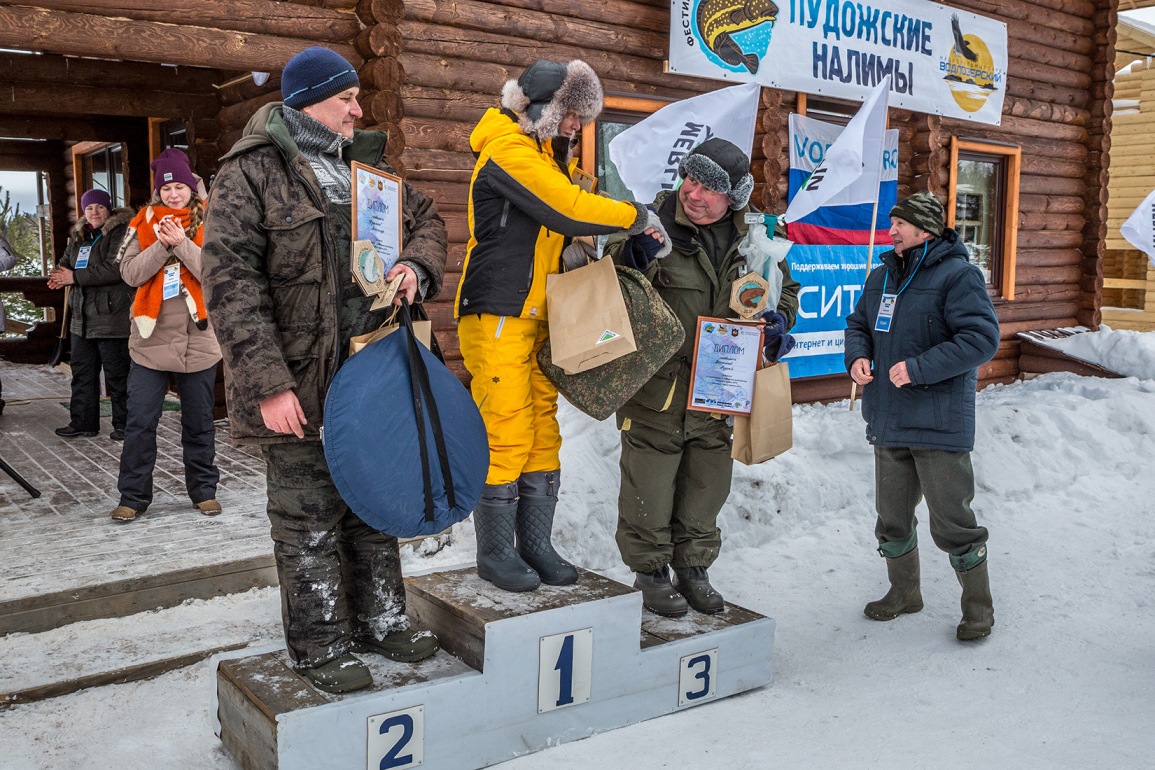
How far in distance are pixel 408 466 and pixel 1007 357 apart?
9297 millimetres

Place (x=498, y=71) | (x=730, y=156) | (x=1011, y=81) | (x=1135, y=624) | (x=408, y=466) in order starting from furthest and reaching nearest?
(x=1011, y=81) < (x=498, y=71) < (x=1135, y=624) < (x=730, y=156) < (x=408, y=466)

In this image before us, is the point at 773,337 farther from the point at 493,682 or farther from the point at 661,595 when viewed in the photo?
the point at 493,682

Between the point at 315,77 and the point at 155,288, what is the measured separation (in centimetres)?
275

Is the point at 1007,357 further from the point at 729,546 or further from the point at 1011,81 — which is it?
the point at 729,546

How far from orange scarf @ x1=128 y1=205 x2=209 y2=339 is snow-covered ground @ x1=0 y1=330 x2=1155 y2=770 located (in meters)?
1.53

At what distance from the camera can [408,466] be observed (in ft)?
8.80

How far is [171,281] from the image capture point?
4.98 m

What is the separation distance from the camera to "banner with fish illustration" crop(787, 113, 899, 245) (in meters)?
7.80

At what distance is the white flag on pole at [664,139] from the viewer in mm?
6328

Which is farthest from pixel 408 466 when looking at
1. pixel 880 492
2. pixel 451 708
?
pixel 880 492

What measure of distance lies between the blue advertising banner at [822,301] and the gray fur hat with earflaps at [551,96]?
4.99m

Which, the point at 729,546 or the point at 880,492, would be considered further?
the point at 729,546

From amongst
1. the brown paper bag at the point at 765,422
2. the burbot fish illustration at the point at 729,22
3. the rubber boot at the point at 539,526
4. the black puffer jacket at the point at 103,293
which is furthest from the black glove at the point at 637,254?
the black puffer jacket at the point at 103,293

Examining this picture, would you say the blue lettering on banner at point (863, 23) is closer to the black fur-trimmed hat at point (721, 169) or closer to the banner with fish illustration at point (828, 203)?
the banner with fish illustration at point (828, 203)
